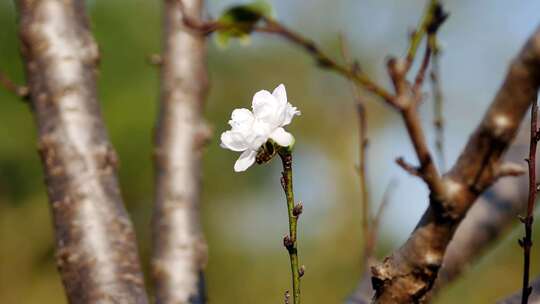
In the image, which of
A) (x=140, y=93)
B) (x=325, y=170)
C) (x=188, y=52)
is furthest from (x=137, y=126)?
(x=188, y=52)

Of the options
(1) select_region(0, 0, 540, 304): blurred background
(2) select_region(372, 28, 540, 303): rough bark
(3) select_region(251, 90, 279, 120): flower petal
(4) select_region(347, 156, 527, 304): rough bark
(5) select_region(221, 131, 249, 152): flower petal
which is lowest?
(2) select_region(372, 28, 540, 303): rough bark

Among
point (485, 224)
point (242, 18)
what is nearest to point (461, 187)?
point (242, 18)

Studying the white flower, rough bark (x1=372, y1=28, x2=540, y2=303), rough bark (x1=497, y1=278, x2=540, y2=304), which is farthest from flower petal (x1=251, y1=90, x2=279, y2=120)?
rough bark (x1=497, y1=278, x2=540, y2=304)

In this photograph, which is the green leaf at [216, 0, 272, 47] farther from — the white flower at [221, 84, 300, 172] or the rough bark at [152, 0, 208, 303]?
the rough bark at [152, 0, 208, 303]

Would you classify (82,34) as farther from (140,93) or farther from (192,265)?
(140,93)

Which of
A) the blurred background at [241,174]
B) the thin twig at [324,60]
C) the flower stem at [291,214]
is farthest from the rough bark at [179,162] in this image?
the blurred background at [241,174]
